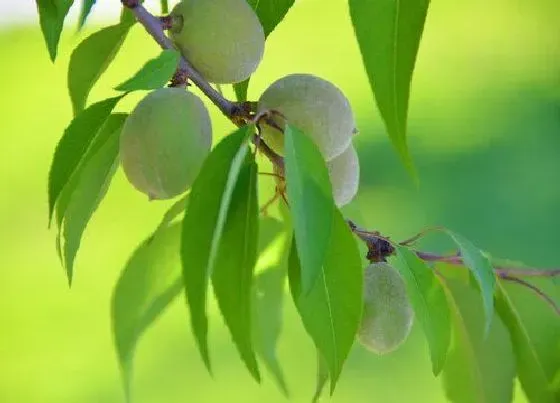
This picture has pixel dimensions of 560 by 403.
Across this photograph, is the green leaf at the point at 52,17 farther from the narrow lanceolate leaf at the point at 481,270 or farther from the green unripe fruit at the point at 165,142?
the narrow lanceolate leaf at the point at 481,270

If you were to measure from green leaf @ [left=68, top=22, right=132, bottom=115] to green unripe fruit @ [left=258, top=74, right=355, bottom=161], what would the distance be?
14 centimetres

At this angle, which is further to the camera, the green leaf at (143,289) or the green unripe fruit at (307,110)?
the green leaf at (143,289)

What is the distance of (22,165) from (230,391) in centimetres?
80

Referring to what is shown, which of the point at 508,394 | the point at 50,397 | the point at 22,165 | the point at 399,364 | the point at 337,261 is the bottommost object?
the point at 399,364

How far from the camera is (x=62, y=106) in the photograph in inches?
84.3

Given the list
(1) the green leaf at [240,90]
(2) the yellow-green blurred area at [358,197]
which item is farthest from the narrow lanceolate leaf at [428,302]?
(2) the yellow-green blurred area at [358,197]

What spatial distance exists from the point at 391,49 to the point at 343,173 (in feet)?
0.35

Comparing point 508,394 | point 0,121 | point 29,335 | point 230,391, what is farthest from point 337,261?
point 0,121

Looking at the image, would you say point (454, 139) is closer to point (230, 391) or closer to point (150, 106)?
point (230, 391)

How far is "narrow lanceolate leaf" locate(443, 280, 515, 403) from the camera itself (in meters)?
0.59

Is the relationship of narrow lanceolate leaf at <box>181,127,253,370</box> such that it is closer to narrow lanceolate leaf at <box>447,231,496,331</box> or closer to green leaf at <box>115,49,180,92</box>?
green leaf at <box>115,49,180,92</box>

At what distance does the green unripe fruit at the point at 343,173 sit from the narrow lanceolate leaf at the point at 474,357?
172 mm

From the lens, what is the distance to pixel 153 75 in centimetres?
37

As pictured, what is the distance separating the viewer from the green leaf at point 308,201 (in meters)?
0.33
